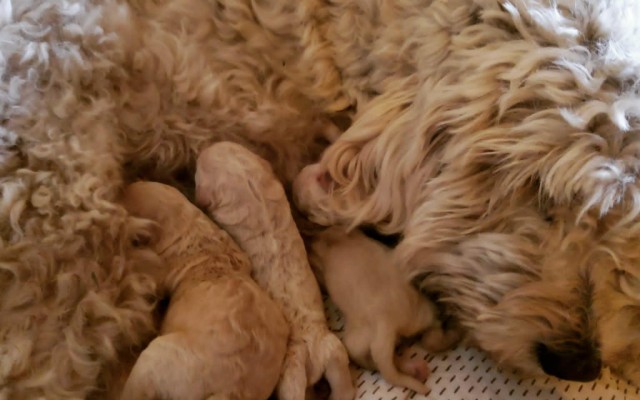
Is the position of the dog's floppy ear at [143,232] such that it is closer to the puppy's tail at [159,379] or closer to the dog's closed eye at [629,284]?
the puppy's tail at [159,379]

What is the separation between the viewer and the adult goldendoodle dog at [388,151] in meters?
1.21

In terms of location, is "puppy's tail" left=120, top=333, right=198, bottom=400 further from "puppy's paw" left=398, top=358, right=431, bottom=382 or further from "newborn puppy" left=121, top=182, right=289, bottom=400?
"puppy's paw" left=398, top=358, right=431, bottom=382

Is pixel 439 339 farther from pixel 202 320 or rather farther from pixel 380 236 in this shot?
pixel 202 320

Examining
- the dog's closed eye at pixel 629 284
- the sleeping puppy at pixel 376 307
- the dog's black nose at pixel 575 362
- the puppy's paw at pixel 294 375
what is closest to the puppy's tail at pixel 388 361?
the sleeping puppy at pixel 376 307

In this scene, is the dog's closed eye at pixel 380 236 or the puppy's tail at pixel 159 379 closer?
Result: the puppy's tail at pixel 159 379

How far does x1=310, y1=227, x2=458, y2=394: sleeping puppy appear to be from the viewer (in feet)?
4.47

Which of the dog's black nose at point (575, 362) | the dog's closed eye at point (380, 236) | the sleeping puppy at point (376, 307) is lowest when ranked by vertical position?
the sleeping puppy at point (376, 307)

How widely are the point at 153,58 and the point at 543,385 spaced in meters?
0.95

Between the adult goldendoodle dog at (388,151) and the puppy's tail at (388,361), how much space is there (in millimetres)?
136

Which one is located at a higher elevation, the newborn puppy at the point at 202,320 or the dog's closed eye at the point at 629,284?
the dog's closed eye at the point at 629,284

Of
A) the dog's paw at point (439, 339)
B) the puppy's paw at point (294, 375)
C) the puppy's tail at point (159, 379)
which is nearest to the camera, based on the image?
the puppy's tail at point (159, 379)

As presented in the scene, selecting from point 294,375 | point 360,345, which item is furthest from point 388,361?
point 294,375

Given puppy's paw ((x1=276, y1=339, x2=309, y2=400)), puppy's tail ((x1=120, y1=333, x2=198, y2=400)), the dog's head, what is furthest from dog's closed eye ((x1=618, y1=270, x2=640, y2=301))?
puppy's tail ((x1=120, y1=333, x2=198, y2=400))

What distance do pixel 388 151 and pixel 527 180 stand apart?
10.2 inches
